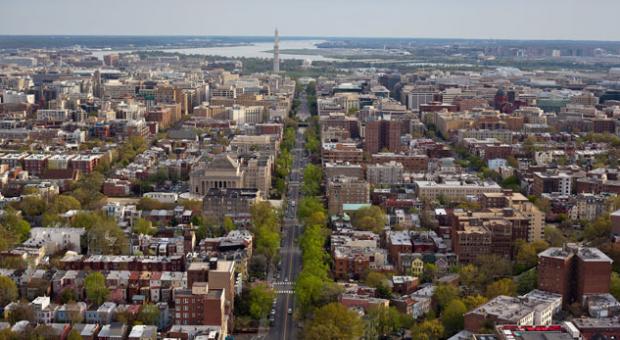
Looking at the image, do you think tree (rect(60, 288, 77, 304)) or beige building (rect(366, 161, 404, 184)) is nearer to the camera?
tree (rect(60, 288, 77, 304))

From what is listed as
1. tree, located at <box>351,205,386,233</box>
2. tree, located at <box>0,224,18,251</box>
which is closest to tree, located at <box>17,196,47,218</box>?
tree, located at <box>0,224,18,251</box>

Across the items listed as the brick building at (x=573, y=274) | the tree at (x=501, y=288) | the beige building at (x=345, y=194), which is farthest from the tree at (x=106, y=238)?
the brick building at (x=573, y=274)

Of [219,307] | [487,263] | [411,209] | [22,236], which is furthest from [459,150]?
[219,307]

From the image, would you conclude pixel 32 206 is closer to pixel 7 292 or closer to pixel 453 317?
pixel 7 292

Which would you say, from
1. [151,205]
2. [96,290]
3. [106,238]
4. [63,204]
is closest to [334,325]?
[96,290]

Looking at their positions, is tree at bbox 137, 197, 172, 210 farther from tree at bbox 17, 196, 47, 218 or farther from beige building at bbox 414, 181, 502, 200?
beige building at bbox 414, 181, 502, 200

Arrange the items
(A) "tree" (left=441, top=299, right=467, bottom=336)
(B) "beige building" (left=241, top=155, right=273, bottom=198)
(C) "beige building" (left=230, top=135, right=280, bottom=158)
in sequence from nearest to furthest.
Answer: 1. (A) "tree" (left=441, top=299, right=467, bottom=336)
2. (B) "beige building" (left=241, top=155, right=273, bottom=198)
3. (C) "beige building" (left=230, top=135, right=280, bottom=158)
